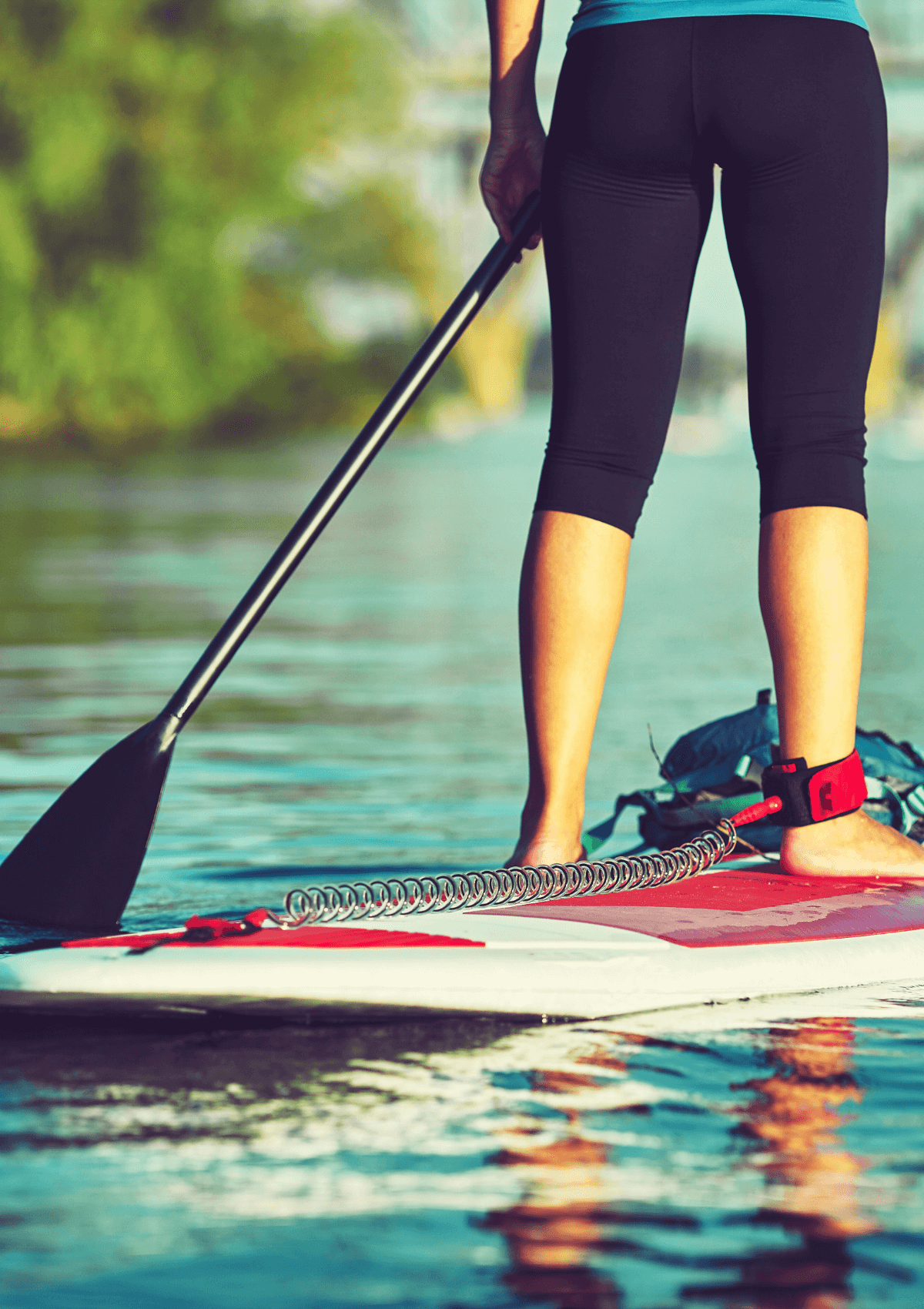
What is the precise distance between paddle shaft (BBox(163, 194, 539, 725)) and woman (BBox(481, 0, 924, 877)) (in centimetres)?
20

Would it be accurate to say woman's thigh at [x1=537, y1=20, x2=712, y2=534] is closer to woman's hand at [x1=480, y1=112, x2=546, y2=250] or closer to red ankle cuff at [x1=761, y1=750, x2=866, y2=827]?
woman's hand at [x1=480, y1=112, x2=546, y2=250]

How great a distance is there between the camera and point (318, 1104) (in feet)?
6.87

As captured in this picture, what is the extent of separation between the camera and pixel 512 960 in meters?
2.45

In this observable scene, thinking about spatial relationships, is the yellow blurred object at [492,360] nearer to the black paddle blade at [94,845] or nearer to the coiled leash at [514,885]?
the black paddle blade at [94,845]

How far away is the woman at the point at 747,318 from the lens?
9.56 feet

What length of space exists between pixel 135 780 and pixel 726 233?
1.12 meters

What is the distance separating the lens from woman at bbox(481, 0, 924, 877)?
115 inches

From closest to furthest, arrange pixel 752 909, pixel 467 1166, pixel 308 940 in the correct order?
pixel 467 1166 < pixel 308 940 < pixel 752 909

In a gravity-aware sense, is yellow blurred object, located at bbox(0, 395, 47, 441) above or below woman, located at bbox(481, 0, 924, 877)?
above

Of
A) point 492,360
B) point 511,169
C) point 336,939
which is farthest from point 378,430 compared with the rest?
point 492,360

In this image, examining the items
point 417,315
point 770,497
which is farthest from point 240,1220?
point 417,315

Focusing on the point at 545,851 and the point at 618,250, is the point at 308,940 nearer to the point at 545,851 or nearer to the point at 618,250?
the point at 545,851

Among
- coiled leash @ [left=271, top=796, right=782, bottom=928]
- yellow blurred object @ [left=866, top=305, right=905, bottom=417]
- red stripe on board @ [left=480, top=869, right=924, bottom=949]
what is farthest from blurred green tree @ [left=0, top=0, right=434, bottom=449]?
yellow blurred object @ [left=866, top=305, right=905, bottom=417]

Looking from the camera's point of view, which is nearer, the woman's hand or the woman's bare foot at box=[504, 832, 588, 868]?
the woman's bare foot at box=[504, 832, 588, 868]
